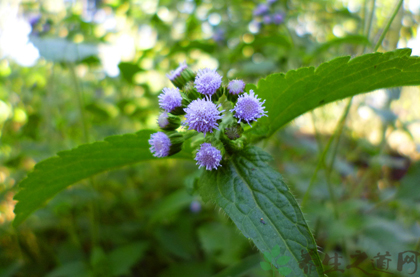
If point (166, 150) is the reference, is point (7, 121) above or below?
above

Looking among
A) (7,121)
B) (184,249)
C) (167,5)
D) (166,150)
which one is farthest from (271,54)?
(7,121)

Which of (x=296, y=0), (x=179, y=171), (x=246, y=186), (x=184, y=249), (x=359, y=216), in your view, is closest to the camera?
(x=246, y=186)

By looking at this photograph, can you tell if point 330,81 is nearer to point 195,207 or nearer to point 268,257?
point 268,257

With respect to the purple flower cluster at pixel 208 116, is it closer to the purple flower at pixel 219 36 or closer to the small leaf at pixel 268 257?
the small leaf at pixel 268 257

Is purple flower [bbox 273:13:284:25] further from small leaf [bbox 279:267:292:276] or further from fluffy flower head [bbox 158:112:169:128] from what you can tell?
small leaf [bbox 279:267:292:276]

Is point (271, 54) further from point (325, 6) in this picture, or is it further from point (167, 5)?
point (167, 5)

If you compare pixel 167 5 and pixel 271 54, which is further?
pixel 167 5
